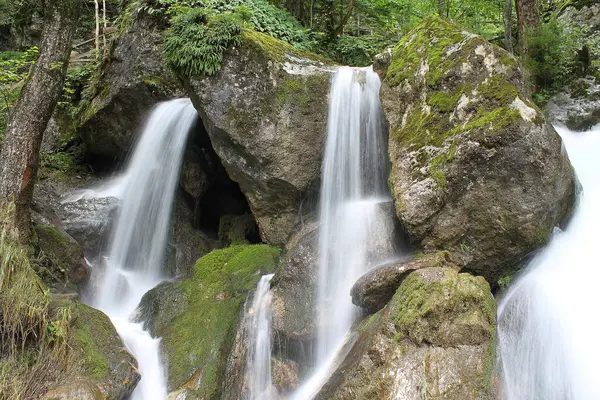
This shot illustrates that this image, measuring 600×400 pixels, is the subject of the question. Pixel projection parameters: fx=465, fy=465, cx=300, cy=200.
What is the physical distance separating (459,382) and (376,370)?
74cm

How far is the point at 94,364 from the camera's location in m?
5.35

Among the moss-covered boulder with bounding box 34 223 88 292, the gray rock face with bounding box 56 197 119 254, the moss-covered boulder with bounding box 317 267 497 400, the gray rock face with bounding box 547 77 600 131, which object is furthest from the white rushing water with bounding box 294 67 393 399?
the gray rock face with bounding box 56 197 119 254

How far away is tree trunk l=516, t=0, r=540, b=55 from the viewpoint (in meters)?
9.47

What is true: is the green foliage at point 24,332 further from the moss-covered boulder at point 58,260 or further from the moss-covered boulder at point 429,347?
the moss-covered boulder at point 429,347

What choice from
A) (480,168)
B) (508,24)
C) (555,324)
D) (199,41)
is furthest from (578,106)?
(199,41)

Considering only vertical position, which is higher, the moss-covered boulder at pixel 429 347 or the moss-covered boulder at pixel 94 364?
the moss-covered boulder at pixel 429 347

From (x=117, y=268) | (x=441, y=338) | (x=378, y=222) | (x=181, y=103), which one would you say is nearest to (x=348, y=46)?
(x=181, y=103)

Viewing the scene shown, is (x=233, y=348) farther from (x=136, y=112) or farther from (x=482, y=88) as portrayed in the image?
(x=136, y=112)

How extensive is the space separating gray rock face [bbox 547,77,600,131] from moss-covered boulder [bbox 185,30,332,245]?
4.63 m

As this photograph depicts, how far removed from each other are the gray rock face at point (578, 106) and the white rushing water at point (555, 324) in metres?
3.33

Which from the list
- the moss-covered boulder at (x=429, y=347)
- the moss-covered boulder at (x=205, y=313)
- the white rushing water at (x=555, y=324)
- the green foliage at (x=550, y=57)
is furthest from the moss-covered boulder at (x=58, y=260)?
the green foliage at (x=550, y=57)

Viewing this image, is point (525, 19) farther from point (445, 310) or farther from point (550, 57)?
point (445, 310)

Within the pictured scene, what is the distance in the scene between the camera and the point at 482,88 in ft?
19.6

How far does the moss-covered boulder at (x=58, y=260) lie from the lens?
7.11m
